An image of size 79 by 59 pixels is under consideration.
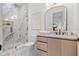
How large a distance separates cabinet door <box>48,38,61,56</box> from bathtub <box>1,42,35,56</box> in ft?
0.71

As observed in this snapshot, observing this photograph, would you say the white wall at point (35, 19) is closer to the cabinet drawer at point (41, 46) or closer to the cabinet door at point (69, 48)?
the cabinet drawer at point (41, 46)

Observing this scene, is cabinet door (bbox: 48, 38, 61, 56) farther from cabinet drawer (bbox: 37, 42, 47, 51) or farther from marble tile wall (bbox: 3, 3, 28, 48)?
marble tile wall (bbox: 3, 3, 28, 48)

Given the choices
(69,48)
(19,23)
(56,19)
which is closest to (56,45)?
(69,48)

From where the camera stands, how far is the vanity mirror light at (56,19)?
1534 mm

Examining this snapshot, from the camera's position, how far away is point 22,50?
1491mm

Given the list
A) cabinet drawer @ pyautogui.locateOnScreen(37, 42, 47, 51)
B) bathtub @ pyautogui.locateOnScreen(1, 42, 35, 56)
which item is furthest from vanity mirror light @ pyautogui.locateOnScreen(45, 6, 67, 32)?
bathtub @ pyautogui.locateOnScreen(1, 42, 35, 56)

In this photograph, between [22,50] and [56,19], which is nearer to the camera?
[22,50]

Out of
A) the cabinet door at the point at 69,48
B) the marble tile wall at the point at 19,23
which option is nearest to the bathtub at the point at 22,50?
the marble tile wall at the point at 19,23

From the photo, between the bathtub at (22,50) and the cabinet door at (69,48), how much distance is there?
37 cm

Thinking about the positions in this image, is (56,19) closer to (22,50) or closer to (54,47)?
(54,47)

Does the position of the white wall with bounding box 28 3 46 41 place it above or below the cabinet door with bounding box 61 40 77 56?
above

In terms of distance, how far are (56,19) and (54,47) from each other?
37cm

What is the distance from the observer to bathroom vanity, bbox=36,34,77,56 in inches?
57.6

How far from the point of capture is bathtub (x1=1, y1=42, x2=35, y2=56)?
4.77ft
